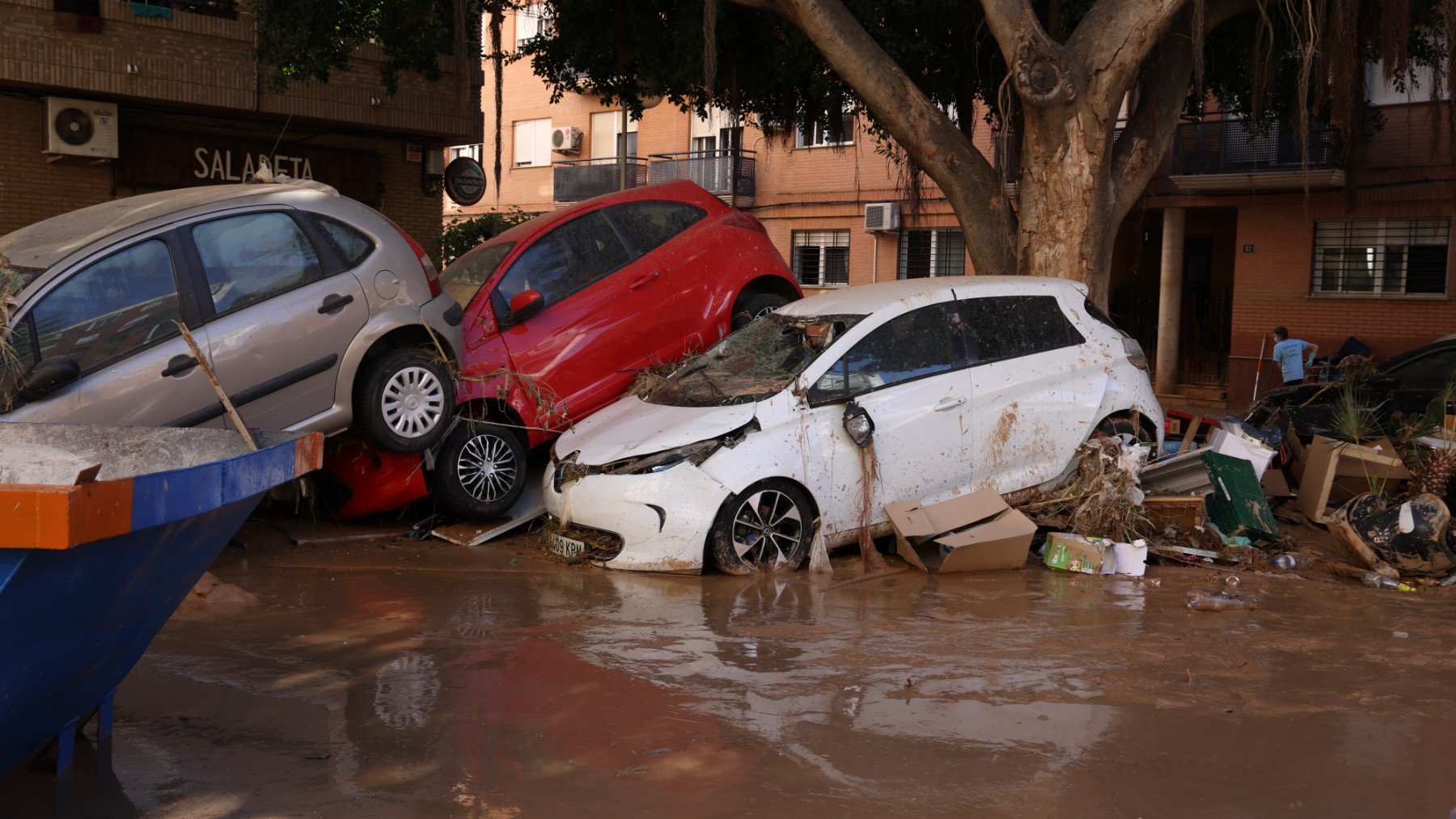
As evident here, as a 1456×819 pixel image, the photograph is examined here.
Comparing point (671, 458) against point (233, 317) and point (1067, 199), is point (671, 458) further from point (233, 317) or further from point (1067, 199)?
point (1067, 199)

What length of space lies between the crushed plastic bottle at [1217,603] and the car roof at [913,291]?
2.50 m

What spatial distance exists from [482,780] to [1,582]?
166cm

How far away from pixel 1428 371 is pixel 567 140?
85.4 feet

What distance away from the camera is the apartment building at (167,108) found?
13258mm

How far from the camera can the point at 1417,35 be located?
1418cm

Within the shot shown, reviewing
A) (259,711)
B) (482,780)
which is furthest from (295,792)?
(259,711)

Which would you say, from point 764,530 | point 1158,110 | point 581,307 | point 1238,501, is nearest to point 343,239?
point 581,307

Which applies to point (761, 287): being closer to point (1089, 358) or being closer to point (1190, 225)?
point (1089, 358)

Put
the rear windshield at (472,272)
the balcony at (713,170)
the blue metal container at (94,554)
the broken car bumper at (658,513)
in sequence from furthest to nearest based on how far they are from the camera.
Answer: the balcony at (713,170) → the rear windshield at (472,272) → the broken car bumper at (658,513) → the blue metal container at (94,554)

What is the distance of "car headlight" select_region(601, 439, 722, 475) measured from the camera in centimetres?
714

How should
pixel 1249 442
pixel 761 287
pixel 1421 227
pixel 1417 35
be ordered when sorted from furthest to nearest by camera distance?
pixel 1421 227 → pixel 1417 35 → pixel 761 287 → pixel 1249 442

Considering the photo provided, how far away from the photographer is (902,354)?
7.79m

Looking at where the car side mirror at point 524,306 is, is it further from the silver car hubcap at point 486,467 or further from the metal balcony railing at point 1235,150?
the metal balcony railing at point 1235,150

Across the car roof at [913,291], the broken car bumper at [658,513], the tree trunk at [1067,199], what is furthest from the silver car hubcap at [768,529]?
the tree trunk at [1067,199]
